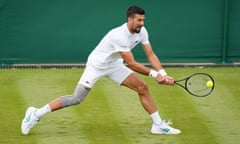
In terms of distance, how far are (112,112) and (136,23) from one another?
6.88 ft

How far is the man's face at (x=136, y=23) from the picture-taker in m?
9.84

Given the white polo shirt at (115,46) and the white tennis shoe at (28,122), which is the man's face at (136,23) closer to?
the white polo shirt at (115,46)

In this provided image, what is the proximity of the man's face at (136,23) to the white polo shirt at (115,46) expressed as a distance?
82 millimetres

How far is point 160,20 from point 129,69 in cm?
437

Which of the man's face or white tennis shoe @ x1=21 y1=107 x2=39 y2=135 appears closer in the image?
the man's face

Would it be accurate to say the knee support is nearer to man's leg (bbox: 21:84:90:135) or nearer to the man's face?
man's leg (bbox: 21:84:90:135)

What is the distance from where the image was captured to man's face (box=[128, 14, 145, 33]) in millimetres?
9836

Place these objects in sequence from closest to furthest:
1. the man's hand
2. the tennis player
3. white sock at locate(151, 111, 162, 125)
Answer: the man's hand, the tennis player, white sock at locate(151, 111, 162, 125)

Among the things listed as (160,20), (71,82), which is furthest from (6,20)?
(160,20)

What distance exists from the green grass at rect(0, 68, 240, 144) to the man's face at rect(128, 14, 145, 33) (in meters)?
1.34

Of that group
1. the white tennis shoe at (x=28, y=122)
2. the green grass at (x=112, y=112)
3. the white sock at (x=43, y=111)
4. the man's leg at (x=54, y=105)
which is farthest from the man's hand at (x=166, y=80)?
the white tennis shoe at (x=28, y=122)

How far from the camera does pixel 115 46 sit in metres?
9.98

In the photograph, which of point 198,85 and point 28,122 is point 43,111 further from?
point 198,85

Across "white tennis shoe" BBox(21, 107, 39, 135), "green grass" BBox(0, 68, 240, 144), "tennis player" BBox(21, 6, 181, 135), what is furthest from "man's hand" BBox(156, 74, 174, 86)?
"white tennis shoe" BBox(21, 107, 39, 135)
